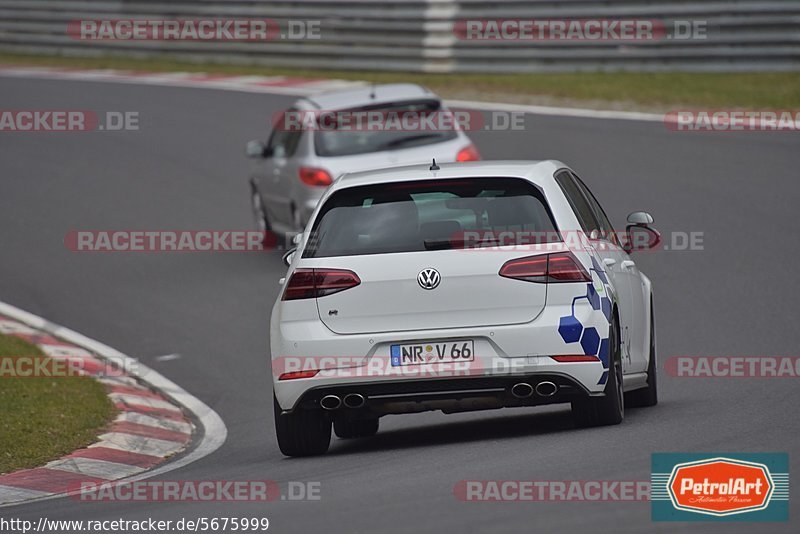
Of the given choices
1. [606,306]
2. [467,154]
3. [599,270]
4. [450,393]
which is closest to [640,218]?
[599,270]

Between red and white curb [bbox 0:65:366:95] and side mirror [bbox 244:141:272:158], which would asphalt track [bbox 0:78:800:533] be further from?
side mirror [bbox 244:141:272:158]

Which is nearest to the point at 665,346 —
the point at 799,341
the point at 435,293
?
the point at 799,341

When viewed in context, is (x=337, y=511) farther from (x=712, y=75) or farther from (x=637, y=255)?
(x=712, y=75)

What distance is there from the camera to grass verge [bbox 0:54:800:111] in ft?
80.6

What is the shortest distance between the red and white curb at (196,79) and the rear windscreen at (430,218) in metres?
19.0

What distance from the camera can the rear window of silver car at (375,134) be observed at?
1722 cm

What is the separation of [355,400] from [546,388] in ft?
3.42

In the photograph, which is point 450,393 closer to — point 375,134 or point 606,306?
point 606,306

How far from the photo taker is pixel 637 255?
1725 cm

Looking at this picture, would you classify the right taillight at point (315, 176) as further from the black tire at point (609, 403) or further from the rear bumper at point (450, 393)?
the rear bumper at point (450, 393)

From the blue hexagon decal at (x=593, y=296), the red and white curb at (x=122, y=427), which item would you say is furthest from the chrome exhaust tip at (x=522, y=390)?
the red and white curb at (x=122, y=427)

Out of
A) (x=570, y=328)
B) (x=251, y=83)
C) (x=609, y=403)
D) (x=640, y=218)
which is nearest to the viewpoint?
(x=570, y=328)

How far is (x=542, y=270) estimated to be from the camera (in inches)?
353

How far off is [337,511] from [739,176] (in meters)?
12.8
